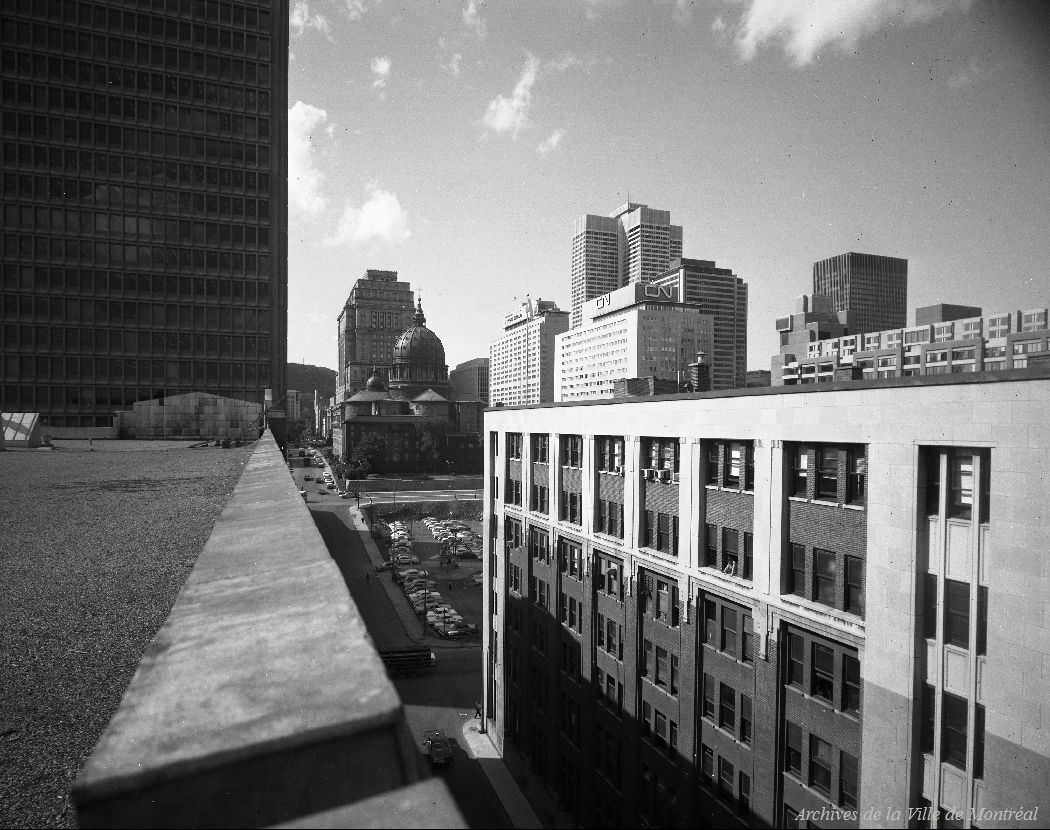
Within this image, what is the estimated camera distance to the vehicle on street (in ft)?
98.8

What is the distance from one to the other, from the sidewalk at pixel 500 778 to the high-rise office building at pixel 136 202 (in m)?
49.9

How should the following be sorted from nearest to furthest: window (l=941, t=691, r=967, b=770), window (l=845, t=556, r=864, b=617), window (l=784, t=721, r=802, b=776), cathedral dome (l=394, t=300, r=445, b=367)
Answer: window (l=941, t=691, r=967, b=770) → window (l=845, t=556, r=864, b=617) → window (l=784, t=721, r=802, b=776) → cathedral dome (l=394, t=300, r=445, b=367)

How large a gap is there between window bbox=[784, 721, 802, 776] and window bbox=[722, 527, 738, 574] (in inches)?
159

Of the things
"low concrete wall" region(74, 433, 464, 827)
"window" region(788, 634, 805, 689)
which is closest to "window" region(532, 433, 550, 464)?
"window" region(788, 634, 805, 689)

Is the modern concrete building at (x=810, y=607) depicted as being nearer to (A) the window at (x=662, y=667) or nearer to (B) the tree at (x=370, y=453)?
(A) the window at (x=662, y=667)

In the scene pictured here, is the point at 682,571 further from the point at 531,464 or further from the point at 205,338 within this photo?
the point at 205,338

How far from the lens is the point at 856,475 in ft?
48.3

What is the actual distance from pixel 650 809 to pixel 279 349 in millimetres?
67169

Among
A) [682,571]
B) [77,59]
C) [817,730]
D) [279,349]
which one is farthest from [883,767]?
[77,59]

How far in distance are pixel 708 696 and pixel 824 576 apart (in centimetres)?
585

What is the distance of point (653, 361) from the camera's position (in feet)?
555

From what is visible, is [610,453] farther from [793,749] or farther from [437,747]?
[437,747]

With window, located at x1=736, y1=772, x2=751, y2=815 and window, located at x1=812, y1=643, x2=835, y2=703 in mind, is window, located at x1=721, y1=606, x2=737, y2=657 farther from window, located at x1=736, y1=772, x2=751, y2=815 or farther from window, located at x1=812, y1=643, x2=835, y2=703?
window, located at x1=736, y1=772, x2=751, y2=815

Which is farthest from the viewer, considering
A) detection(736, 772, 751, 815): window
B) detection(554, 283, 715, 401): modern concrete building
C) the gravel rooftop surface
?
detection(554, 283, 715, 401): modern concrete building
